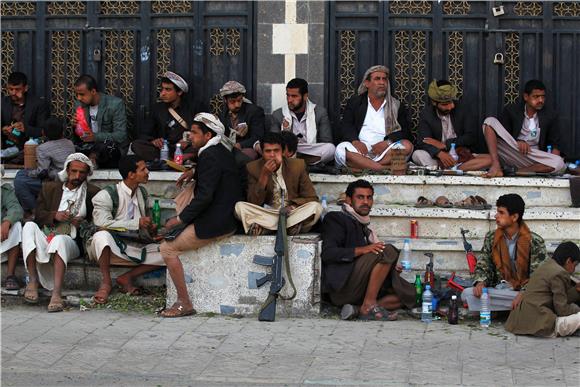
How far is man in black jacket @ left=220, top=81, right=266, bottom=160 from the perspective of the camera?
38.8 ft

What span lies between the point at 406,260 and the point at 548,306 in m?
1.70

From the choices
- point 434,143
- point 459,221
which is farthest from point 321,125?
point 459,221

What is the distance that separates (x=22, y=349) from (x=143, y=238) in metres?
1.95

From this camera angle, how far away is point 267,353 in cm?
888

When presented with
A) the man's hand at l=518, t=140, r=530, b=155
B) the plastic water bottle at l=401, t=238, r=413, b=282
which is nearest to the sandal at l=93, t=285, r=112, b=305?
the plastic water bottle at l=401, t=238, r=413, b=282

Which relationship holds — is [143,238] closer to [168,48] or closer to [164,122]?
[164,122]

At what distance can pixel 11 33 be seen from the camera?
42.7 ft

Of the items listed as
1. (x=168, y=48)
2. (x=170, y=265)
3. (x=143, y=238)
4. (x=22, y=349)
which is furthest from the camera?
(x=168, y=48)

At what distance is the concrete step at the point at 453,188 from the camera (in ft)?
36.6

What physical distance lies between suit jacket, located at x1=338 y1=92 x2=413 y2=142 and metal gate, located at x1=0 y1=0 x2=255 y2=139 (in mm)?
1144

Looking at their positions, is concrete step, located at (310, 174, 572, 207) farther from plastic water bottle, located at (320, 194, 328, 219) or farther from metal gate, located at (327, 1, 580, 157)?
metal gate, located at (327, 1, 580, 157)

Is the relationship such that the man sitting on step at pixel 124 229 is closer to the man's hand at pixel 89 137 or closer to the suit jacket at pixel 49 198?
the suit jacket at pixel 49 198

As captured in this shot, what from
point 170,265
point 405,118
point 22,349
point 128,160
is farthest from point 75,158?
point 405,118

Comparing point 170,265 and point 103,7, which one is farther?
point 103,7
